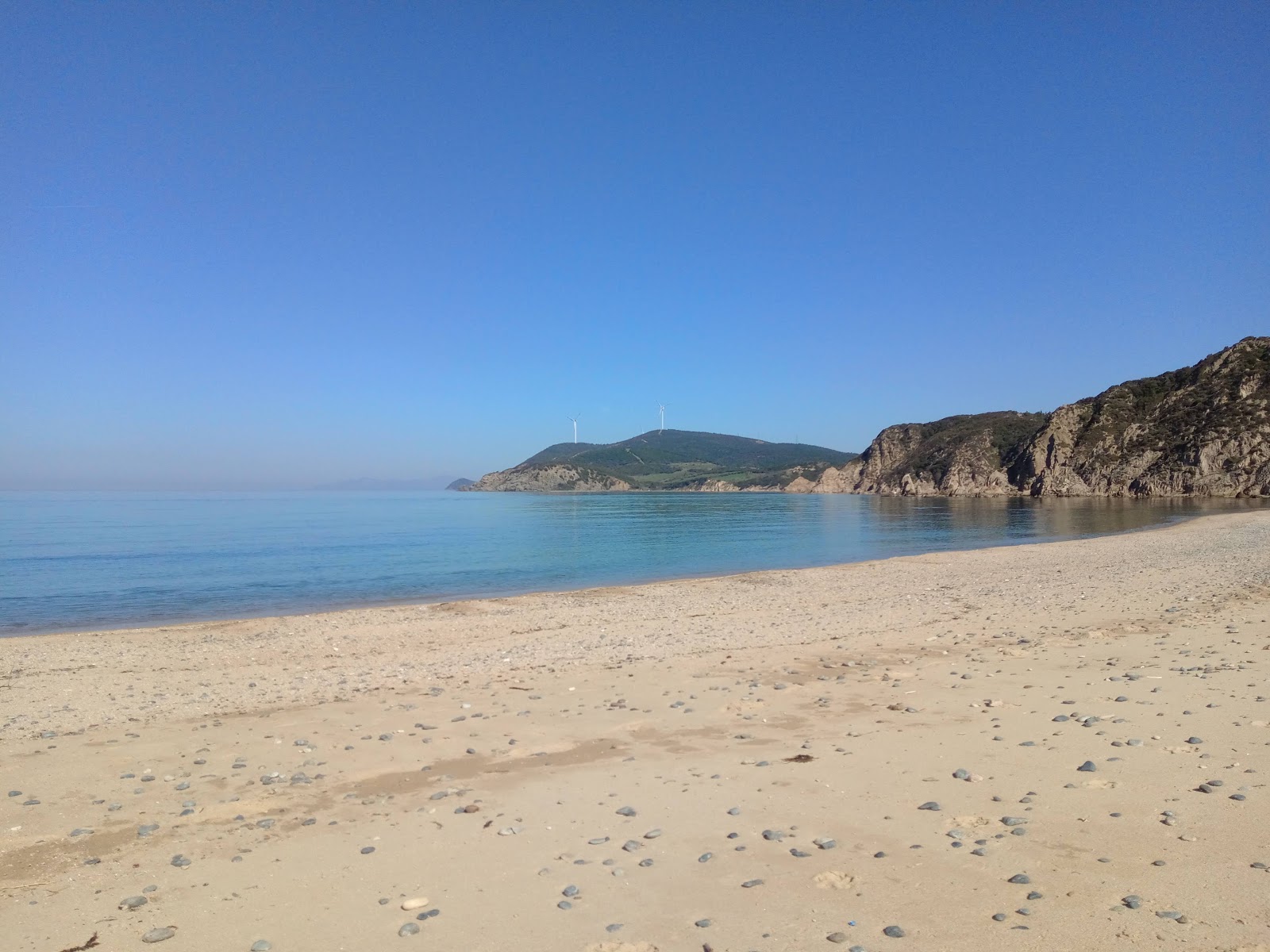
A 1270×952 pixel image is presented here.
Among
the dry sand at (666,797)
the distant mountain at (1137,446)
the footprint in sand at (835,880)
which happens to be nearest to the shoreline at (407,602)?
the dry sand at (666,797)

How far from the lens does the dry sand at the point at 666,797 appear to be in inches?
193

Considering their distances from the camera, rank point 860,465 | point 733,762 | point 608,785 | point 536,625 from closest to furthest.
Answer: point 608,785 < point 733,762 < point 536,625 < point 860,465

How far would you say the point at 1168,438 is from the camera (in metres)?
112

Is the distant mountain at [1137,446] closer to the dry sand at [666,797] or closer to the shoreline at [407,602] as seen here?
the shoreline at [407,602]

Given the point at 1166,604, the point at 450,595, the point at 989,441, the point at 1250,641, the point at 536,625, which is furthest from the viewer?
the point at 989,441

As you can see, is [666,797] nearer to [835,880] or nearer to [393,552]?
[835,880]

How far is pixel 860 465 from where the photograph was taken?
19800 centimetres

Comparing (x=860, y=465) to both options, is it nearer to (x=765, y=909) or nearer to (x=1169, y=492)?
(x=1169, y=492)

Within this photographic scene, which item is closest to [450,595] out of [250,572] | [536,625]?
[536,625]

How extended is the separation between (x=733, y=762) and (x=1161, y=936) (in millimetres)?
4140

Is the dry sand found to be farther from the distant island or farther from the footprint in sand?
the distant island

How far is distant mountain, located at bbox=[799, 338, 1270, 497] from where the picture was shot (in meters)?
99.8

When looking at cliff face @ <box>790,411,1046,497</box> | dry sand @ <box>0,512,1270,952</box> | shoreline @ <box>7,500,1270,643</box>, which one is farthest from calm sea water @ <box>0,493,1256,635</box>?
cliff face @ <box>790,411,1046,497</box>

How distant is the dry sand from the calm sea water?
44.2 ft
